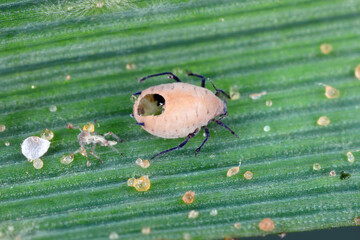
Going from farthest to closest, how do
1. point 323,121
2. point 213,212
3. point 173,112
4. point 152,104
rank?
1. point 323,121
2. point 213,212
3. point 152,104
4. point 173,112

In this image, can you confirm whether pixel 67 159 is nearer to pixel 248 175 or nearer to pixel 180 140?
pixel 180 140

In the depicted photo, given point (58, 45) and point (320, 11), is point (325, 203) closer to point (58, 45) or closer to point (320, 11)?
point (320, 11)

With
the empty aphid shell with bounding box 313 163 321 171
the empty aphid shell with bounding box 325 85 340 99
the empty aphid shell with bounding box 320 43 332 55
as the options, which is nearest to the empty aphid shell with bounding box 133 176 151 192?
the empty aphid shell with bounding box 313 163 321 171

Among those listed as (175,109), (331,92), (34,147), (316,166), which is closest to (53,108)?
(34,147)

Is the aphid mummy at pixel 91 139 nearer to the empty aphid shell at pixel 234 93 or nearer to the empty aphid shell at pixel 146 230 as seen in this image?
the empty aphid shell at pixel 146 230

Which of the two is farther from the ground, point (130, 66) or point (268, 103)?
point (130, 66)

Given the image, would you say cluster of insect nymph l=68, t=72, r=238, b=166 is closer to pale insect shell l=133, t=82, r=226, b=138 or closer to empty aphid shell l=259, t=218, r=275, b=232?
pale insect shell l=133, t=82, r=226, b=138

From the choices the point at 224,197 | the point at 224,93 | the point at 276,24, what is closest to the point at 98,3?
the point at 224,93
